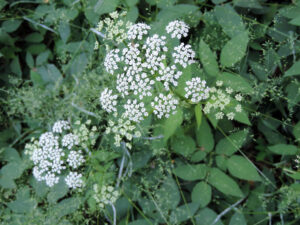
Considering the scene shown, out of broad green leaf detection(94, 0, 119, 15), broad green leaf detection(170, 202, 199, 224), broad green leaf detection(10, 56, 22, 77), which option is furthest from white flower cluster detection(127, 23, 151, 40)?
broad green leaf detection(10, 56, 22, 77)

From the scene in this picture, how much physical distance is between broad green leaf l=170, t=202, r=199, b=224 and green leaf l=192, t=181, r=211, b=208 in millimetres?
62

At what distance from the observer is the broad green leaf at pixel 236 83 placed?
240cm

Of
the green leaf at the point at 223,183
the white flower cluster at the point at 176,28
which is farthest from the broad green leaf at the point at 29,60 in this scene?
the green leaf at the point at 223,183

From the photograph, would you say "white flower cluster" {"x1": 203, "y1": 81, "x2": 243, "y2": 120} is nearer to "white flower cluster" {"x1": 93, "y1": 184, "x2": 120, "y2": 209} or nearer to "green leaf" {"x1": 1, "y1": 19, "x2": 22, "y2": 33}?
"white flower cluster" {"x1": 93, "y1": 184, "x2": 120, "y2": 209}

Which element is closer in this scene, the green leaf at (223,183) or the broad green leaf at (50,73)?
the green leaf at (223,183)

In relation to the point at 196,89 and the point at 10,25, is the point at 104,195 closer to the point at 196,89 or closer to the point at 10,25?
the point at 196,89

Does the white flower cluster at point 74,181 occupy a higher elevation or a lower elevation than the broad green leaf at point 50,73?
lower

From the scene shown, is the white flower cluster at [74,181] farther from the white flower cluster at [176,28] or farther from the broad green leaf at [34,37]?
the broad green leaf at [34,37]

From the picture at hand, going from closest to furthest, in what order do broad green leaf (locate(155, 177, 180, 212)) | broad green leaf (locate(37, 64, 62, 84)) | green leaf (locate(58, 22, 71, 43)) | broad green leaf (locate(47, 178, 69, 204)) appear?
broad green leaf (locate(155, 177, 180, 212)) → broad green leaf (locate(47, 178, 69, 204)) → green leaf (locate(58, 22, 71, 43)) → broad green leaf (locate(37, 64, 62, 84))

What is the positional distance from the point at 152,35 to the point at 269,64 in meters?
1.30

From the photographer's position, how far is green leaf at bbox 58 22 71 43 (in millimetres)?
3625

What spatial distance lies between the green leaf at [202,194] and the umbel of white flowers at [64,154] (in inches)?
50.3

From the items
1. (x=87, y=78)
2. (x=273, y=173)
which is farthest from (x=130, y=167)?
(x=273, y=173)

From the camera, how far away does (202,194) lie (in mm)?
2865
